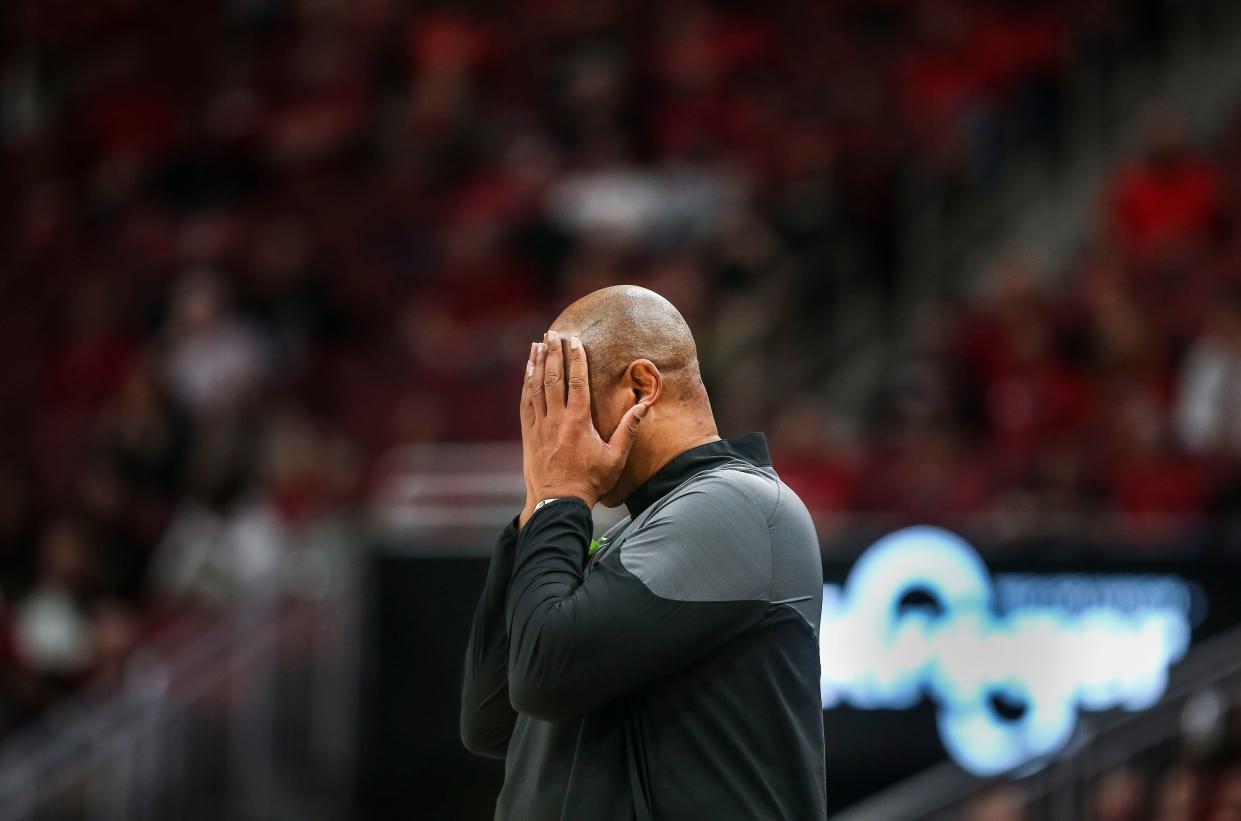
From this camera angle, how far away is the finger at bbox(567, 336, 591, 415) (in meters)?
3.08

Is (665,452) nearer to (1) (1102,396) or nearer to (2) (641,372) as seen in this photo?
(2) (641,372)

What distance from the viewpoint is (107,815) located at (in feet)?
32.3

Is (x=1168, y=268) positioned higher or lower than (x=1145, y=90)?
lower

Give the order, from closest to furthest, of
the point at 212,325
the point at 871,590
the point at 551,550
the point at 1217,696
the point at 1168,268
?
the point at 551,550 < the point at 1217,696 < the point at 871,590 < the point at 1168,268 < the point at 212,325

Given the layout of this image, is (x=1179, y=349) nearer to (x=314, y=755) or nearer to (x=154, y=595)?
(x=314, y=755)

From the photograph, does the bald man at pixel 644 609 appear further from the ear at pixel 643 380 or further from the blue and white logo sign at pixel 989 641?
the blue and white logo sign at pixel 989 641

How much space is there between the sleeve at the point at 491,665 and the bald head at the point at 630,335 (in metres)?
0.31

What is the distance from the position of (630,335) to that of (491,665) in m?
0.58

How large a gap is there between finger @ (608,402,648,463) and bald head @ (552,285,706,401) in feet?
0.20

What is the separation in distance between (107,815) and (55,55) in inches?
339

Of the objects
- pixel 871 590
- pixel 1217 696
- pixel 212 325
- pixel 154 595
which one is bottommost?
pixel 1217 696

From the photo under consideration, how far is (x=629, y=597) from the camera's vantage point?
289 cm

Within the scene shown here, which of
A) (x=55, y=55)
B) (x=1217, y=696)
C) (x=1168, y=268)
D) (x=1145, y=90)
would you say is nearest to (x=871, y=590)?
(x=1217, y=696)

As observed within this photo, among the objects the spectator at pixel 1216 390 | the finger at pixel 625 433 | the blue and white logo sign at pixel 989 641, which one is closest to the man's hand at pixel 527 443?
the finger at pixel 625 433
